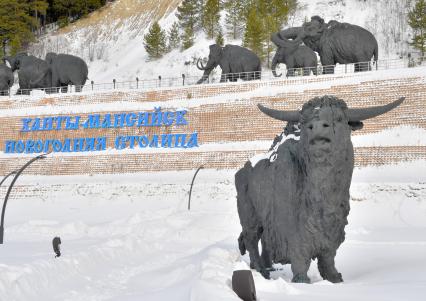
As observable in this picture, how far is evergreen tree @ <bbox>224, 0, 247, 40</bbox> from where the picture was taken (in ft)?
182

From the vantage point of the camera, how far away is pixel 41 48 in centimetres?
6600

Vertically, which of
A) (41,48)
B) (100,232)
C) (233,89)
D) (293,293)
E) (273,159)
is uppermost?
(41,48)

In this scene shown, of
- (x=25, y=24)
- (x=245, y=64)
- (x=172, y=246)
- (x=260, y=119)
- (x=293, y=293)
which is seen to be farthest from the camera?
(x=25, y=24)

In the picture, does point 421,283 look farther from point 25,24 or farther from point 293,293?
point 25,24

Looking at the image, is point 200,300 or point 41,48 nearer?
point 200,300

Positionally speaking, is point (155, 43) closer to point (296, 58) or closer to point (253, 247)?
point (296, 58)

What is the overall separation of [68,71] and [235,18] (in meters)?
23.4

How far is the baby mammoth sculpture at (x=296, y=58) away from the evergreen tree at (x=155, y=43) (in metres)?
26.5

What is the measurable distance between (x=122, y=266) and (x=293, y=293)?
7032 millimetres

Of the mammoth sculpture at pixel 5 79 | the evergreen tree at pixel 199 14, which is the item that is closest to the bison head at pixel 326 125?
the mammoth sculpture at pixel 5 79

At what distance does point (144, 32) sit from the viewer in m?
64.7

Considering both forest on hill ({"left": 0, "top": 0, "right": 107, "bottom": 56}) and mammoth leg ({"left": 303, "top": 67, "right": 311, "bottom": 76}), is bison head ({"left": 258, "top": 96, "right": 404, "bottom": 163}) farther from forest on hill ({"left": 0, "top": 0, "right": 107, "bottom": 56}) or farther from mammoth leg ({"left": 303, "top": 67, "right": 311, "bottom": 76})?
forest on hill ({"left": 0, "top": 0, "right": 107, "bottom": 56})

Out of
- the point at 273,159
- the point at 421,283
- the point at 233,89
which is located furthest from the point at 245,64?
the point at 421,283

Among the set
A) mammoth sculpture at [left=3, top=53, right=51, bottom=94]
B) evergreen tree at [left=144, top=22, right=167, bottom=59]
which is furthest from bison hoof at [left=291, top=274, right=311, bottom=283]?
evergreen tree at [left=144, top=22, right=167, bottom=59]
